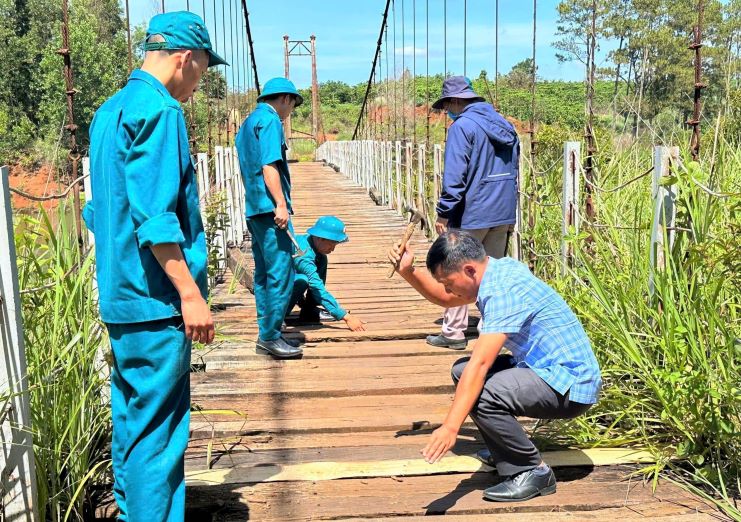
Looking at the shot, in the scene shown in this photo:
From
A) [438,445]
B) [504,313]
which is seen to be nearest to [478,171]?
[504,313]

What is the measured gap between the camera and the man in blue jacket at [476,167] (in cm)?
387

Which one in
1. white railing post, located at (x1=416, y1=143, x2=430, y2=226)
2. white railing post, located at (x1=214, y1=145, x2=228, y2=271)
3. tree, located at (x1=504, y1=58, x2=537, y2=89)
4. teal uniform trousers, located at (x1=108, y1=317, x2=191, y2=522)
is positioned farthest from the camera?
tree, located at (x1=504, y1=58, x2=537, y2=89)

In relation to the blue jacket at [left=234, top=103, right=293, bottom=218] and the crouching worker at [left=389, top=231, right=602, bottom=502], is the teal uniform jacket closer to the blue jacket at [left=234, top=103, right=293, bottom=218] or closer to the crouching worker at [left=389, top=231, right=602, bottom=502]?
Answer: the crouching worker at [left=389, top=231, right=602, bottom=502]

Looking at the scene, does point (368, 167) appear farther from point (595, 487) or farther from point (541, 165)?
point (595, 487)

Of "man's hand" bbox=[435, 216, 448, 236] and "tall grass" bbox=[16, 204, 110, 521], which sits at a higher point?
"man's hand" bbox=[435, 216, 448, 236]

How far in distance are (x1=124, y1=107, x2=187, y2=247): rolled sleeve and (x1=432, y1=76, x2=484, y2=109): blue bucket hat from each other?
2.26 metres

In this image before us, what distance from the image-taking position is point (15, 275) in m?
2.00

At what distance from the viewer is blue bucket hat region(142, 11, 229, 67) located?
1976 millimetres

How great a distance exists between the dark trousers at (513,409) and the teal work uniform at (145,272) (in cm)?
88

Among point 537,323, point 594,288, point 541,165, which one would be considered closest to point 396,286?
point 541,165

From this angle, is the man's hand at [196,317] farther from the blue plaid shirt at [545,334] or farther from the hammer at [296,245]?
the hammer at [296,245]

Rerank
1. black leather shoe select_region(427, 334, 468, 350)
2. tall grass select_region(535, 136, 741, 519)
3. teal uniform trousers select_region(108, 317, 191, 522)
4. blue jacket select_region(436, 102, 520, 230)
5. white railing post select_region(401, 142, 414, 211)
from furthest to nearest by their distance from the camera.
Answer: white railing post select_region(401, 142, 414, 211) → black leather shoe select_region(427, 334, 468, 350) → blue jacket select_region(436, 102, 520, 230) → tall grass select_region(535, 136, 741, 519) → teal uniform trousers select_region(108, 317, 191, 522)

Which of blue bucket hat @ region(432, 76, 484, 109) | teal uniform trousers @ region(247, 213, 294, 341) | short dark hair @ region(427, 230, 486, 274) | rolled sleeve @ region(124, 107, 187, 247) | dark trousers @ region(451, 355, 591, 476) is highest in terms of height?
blue bucket hat @ region(432, 76, 484, 109)

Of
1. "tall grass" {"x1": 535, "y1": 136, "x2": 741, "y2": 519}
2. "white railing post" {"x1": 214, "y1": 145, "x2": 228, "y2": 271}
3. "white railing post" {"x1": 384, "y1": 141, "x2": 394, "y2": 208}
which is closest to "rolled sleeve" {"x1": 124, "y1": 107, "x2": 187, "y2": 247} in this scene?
"tall grass" {"x1": 535, "y1": 136, "x2": 741, "y2": 519}
